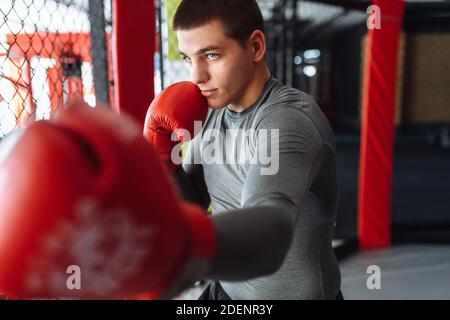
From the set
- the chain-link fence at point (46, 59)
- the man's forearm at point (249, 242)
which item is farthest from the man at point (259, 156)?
the chain-link fence at point (46, 59)

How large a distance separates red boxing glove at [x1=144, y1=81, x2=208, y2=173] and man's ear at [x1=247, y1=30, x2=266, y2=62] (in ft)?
0.54

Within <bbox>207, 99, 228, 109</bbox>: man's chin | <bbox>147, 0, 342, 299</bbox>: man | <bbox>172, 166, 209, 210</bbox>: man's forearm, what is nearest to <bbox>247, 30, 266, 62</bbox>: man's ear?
<bbox>147, 0, 342, 299</bbox>: man

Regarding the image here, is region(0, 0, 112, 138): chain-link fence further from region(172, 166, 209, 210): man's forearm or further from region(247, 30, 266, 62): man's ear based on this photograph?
region(247, 30, 266, 62): man's ear

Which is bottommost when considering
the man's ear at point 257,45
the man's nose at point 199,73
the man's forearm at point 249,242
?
the man's forearm at point 249,242

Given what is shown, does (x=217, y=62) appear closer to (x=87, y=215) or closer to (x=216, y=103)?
(x=216, y=103)

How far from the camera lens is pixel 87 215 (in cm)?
34

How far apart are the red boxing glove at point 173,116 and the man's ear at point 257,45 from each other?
0.16 m

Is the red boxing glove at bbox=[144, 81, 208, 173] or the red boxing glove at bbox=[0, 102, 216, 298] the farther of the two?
the red boxing glove at bbox=[144, 81, 208, 173]

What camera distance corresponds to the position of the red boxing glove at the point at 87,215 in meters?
0.34

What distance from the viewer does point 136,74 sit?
3.80ft

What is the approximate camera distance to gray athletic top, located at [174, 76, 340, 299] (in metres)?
0.44

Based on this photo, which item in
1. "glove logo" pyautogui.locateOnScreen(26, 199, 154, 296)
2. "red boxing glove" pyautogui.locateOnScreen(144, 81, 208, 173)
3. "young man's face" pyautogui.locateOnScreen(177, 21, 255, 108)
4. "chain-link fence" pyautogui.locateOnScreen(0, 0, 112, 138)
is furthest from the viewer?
"chain-link fence" pyautogui.locateOnScreen(0, 0, 112, 138)

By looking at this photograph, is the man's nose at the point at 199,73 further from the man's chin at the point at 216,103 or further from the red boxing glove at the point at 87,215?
the red boxing glove at the point at 87,215
